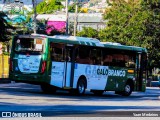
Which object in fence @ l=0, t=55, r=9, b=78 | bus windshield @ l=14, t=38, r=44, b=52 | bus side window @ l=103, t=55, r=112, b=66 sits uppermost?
bus windshield @ l=14, t=38, r=44, b=52

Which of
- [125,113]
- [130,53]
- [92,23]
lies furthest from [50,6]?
[125,113]

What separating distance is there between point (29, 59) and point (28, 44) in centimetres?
78

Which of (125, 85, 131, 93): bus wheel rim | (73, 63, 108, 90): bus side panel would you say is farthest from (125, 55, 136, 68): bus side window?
(73, 63, 108, 90): bus side panel

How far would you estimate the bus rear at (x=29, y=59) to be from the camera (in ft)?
90.6

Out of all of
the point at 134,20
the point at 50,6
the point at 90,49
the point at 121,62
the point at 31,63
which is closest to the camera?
the point at 31,63

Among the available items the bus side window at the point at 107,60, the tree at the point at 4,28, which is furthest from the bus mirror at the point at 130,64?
the tree at the point at 4,28

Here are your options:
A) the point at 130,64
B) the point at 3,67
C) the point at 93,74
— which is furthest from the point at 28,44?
the point at 3,67

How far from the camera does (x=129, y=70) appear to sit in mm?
34125

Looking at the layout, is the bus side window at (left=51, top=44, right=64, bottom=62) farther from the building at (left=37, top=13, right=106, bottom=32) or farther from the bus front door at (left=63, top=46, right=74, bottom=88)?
the building at (left=37, top=13, right=106, bottom=32)

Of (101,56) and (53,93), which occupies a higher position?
(101,56)

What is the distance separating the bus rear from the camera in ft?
90.6

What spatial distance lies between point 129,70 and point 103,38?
2794 centimetres

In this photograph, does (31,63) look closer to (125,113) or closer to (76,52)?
(76,52)

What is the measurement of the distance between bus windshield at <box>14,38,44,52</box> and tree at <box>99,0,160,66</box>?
31430mm
